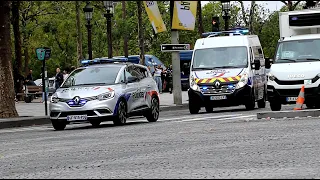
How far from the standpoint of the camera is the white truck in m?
24.7

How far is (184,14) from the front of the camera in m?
34.6

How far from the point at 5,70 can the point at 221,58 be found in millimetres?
6590

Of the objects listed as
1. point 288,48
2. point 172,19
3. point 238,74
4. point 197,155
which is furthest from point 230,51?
point 197,155

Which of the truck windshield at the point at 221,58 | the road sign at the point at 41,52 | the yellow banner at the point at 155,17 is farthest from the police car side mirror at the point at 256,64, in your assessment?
the yellow banner at the point at 155,17

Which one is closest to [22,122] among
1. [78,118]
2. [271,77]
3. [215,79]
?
[78,118]

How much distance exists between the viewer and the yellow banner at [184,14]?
34312mm

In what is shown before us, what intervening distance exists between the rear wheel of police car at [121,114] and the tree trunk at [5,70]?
5.88 metres

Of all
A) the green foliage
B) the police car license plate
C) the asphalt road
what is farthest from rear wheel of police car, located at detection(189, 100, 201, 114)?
the green foliage

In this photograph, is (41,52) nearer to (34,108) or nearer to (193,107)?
(193,107)

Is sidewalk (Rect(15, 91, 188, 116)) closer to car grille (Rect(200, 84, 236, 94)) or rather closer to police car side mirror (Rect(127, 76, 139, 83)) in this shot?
car grille (Rect(200, 84, 236, 94))

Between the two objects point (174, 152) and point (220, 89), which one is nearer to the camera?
point (174, 152)

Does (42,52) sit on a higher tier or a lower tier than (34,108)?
higher

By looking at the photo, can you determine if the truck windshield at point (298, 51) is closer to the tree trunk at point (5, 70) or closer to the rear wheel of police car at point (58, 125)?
the rear wheel of police car at point (58, 125)

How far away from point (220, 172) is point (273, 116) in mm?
11814
